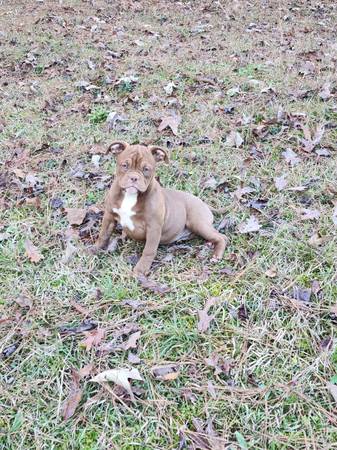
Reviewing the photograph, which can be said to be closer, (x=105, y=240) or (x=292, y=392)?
(x=292, y=392)

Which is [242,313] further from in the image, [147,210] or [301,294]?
[147,210]

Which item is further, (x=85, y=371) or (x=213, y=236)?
(x=213, y=236)

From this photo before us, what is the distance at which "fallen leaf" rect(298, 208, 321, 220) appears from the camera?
4105mm

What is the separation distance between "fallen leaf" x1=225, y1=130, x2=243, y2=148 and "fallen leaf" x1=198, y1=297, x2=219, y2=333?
2438 millimetres

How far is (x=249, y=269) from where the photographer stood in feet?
11.9

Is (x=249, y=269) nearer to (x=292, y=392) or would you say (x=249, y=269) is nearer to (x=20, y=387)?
(x=292, y=392)

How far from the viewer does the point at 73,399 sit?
274 cm

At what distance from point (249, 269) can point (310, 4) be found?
9086 mm

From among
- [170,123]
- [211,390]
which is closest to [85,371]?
[211,390]

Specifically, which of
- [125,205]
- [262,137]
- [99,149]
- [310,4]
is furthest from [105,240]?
[310,4]

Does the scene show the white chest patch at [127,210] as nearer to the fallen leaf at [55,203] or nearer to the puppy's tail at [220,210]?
the puppy's tail at [220,210]

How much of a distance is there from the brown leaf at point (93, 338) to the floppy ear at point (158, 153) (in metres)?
1.43

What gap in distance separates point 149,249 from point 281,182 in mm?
1691

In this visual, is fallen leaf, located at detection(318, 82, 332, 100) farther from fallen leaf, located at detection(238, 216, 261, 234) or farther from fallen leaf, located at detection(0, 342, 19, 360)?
fallen leaf, located at detection(0, 342, 19, 360)
